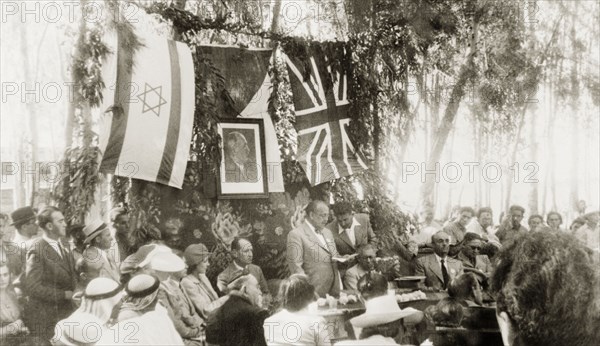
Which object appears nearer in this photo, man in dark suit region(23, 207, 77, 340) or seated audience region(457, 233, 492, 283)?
man in dark suit region(23, 207, 77, 340)

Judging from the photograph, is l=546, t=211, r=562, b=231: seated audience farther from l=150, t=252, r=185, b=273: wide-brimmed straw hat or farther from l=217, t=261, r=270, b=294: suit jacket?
l=150, t=252, r=185, b=273: wide-brimmed straw hat

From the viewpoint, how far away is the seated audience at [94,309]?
398cm

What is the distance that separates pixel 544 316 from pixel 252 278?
12.5 ft

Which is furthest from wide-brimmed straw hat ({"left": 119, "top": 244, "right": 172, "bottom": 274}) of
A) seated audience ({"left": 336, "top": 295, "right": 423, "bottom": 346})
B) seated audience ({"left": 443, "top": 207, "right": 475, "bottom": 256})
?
seated audience ({"left": 443, "top": 207, "right": 475, "bottom": 256})

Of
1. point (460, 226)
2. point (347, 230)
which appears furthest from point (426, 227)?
point (347, 230)

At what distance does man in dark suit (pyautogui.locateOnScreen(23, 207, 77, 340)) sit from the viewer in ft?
15.3

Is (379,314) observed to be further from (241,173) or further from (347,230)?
(347,230)

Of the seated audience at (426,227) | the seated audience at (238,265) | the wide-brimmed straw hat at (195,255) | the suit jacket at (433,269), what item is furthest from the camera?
the seated audience at (426,227)

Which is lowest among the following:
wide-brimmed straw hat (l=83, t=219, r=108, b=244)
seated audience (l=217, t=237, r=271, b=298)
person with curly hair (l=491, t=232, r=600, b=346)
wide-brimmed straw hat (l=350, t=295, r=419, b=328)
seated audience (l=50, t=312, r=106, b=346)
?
seated audience (l=50, t=312, r=106, b=346)

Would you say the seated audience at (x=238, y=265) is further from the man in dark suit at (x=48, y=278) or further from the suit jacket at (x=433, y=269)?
the suit jacket at (x=433, y=269)

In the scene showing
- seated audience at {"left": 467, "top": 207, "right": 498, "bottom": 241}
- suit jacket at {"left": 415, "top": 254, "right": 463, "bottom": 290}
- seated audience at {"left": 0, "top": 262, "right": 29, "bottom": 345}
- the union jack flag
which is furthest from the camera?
seated audience at {"left": 467, "top": 207, "right": 498, "bottom": 241}

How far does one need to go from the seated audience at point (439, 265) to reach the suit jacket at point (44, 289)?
351cm

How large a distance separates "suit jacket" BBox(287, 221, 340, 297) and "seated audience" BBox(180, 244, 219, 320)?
1.19m

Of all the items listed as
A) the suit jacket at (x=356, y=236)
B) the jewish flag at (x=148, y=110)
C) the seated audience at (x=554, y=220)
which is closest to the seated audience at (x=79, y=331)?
the jewish flag at (x=148, y=110)
